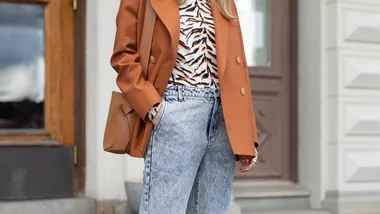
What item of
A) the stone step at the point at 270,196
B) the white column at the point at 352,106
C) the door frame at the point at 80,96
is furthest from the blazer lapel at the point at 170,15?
the white column at the point at 352,106

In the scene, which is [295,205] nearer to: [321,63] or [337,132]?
[337,132]

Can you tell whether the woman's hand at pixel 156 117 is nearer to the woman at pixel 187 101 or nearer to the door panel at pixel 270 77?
the woman at pixel 187 101

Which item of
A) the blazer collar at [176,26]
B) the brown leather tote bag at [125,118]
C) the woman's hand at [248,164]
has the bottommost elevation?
the woman's hand at [248,164]

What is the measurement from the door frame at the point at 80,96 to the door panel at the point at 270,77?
1273 millimetres

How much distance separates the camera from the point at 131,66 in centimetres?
207

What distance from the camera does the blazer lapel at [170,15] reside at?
206cm

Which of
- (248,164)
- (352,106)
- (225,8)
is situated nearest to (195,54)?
(225,8)

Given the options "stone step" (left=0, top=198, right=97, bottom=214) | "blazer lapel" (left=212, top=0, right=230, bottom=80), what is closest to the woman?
"blazer lapel" (left=212, top=0, right=230, bottom=80)

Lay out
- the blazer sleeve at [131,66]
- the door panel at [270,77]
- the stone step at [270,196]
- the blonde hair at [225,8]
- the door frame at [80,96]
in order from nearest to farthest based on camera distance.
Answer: the blazer sleeve at [131,66] < the blonde hair at [225,8] < the door frame at [80,96] < the stone step at [270,196] < the door panel at [270,77]

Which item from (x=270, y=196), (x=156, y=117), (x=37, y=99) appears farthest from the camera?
(x=270, y=196)

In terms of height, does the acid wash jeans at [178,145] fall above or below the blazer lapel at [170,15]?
below

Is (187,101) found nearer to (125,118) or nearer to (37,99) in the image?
(125,118)

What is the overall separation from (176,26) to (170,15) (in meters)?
0.05

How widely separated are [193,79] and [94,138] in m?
1.89
